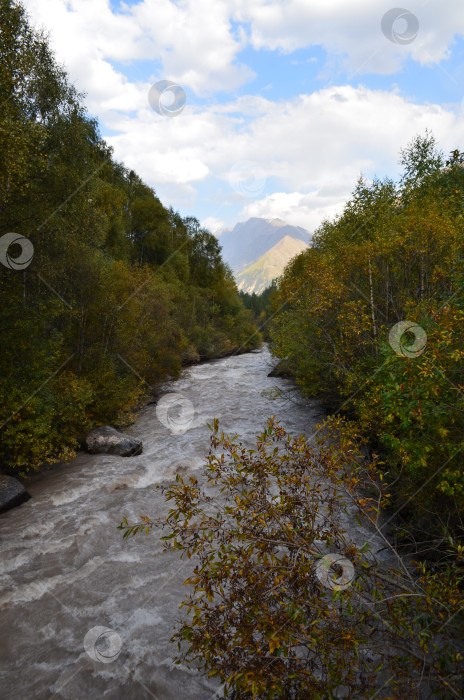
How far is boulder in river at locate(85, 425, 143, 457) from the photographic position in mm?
16531

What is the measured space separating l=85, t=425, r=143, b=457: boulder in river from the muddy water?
24.6 inches

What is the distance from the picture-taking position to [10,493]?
1159 cm

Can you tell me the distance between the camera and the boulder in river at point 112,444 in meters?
16.5

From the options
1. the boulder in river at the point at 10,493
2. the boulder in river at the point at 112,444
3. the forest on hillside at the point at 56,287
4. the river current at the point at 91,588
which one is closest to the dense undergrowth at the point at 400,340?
the river current at the point at 91,588

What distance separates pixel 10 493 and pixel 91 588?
17.0 ft

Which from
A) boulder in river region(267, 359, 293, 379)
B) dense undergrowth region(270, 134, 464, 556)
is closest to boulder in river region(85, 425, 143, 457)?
dense undergrowth region(270, 134, 464, 556)

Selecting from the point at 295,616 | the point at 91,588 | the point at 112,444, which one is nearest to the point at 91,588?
the point at 91,588

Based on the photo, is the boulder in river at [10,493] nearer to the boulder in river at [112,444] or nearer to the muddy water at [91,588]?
the muddy water at [91,588]

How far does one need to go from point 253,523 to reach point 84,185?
1808cm

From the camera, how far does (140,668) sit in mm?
6414

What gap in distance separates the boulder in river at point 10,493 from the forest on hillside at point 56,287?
2.25ft

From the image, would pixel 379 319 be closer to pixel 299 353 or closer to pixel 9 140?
pixel 299 353

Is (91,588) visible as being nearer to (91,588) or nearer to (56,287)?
(91,588)

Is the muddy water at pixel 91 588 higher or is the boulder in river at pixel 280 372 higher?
the boulder in river at pixel 280 372
